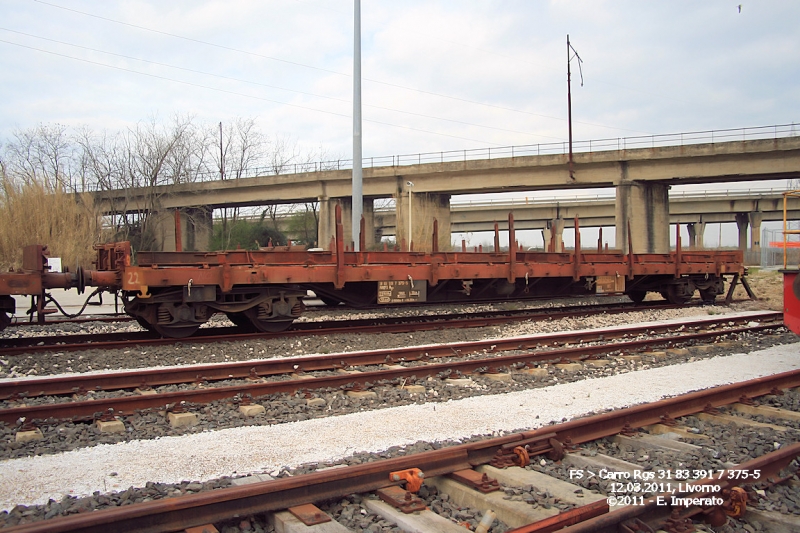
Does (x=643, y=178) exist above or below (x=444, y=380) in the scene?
above

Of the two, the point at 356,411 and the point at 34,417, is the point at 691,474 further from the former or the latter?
the point at 34,417

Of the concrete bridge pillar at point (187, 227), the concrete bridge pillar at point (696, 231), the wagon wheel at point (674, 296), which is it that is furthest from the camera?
the concrete bridge pillar at point (696, 231)

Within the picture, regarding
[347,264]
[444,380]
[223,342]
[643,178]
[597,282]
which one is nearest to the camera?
[444,380]

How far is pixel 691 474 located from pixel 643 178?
33759 millimetres

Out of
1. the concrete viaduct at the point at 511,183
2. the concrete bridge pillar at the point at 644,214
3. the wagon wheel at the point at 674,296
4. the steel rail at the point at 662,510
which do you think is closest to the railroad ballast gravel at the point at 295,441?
the steel rail at the point at 662,510

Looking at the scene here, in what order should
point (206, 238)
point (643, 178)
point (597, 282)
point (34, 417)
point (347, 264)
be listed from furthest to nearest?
point (206, 238) < point (643, 178) < point (597, 282) < point (347, 264) < point (34, 417)

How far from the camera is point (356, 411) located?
6.24m

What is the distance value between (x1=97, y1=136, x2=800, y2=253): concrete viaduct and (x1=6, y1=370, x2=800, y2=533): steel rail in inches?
1138

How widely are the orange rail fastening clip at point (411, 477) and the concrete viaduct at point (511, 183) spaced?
1184 inches

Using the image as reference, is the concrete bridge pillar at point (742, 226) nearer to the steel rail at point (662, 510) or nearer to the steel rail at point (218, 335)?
the steel rail at point (218, 335)

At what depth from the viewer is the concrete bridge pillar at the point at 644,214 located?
3547cm

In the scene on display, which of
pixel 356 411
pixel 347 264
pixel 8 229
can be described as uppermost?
pixel 8 229

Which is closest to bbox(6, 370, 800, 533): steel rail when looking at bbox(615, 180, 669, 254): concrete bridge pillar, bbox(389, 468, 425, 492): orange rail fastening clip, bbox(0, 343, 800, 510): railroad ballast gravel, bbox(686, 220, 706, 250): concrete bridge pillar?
bbox(389, 468, 425, 492): orange rail fastening clip

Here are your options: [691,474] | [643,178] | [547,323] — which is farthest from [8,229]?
[643,178]
